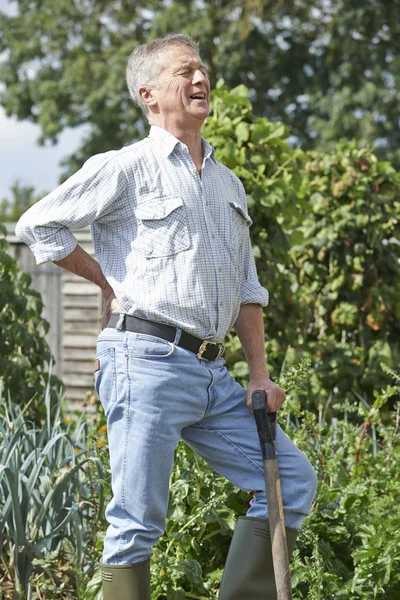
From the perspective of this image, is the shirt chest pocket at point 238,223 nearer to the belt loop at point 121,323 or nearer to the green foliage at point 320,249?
the belt loop at point 121,323

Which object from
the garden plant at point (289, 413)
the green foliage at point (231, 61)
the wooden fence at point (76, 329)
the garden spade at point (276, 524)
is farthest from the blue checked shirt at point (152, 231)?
the green foliage at point (231, 61)

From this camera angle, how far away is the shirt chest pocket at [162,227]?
232 centimetres

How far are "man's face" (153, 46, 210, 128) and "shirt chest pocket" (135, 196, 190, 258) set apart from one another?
0.25 m

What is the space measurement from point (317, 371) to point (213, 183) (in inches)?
94.2

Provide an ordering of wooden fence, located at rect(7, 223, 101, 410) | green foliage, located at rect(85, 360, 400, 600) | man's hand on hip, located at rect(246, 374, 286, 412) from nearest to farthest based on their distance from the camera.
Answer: man's hand on hip, located at rect(246, 374, 286, 412) < green foliage, located at rect(85, 360, 400, 600) < wooden fence, located at rect(7, 223, 101, 410)

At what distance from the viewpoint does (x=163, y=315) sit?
2297mm

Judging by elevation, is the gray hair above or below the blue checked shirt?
above

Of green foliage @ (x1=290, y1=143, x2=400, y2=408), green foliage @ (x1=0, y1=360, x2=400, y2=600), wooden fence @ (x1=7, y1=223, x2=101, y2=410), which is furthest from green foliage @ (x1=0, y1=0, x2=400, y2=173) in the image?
green foliage @ (x1=0, y1=360, x2=400, y2=600)

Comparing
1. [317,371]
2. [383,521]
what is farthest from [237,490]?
[317,371]

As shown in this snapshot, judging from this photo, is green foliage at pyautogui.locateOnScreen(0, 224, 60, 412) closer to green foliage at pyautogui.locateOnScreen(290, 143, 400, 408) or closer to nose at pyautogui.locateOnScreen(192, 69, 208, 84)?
green foliage at pyautogui.locateOnScreen(290, 143, 400, 408)

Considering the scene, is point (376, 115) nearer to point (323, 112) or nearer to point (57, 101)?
point (323, 112)

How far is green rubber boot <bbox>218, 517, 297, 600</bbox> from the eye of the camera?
7.89 ft

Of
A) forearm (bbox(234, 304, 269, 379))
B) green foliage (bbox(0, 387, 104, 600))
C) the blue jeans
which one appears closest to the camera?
the blue jeans

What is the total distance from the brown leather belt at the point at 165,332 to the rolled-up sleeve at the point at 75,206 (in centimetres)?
23
